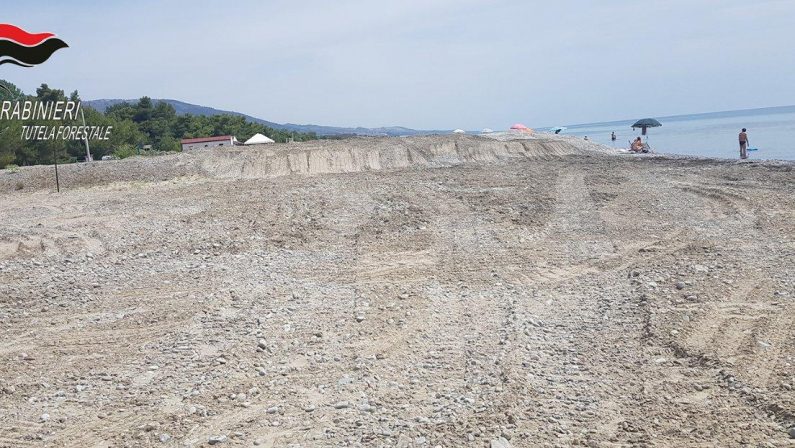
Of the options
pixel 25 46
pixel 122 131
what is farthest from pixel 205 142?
pixel 25 46

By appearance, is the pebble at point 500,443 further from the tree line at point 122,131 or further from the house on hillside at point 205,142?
the house on hillside at point 205,142

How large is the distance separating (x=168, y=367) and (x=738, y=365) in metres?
5.98

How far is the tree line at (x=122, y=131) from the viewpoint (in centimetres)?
3538

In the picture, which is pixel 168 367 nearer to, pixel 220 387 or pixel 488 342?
pixel 220 387

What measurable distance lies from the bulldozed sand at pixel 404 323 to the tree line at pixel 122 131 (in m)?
17.9

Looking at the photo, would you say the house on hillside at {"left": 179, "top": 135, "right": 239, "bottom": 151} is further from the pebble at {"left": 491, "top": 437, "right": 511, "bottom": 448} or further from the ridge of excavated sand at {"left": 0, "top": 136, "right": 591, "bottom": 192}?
the pebble at {"left": 491, "top": 437, "right": 511, "bottom": 448}

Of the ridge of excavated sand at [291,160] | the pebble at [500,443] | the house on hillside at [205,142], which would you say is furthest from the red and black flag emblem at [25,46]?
the house on hillside at [205,142]

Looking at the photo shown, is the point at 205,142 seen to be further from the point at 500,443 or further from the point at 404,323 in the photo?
the point at 500,443

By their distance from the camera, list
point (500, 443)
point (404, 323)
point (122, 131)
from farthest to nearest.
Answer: point (122, 131), point (404, 323), point (500, 443)

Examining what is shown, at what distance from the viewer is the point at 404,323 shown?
8070mm

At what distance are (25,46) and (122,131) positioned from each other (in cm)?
2939

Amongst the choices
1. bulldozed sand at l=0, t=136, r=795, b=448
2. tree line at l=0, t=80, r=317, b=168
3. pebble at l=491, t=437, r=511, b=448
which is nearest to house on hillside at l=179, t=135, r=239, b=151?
tree line at l=0, t=80, r=317, b=168

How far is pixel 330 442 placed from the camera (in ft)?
17.2

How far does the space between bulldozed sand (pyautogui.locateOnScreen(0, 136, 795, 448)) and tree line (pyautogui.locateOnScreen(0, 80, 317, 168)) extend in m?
17.9
